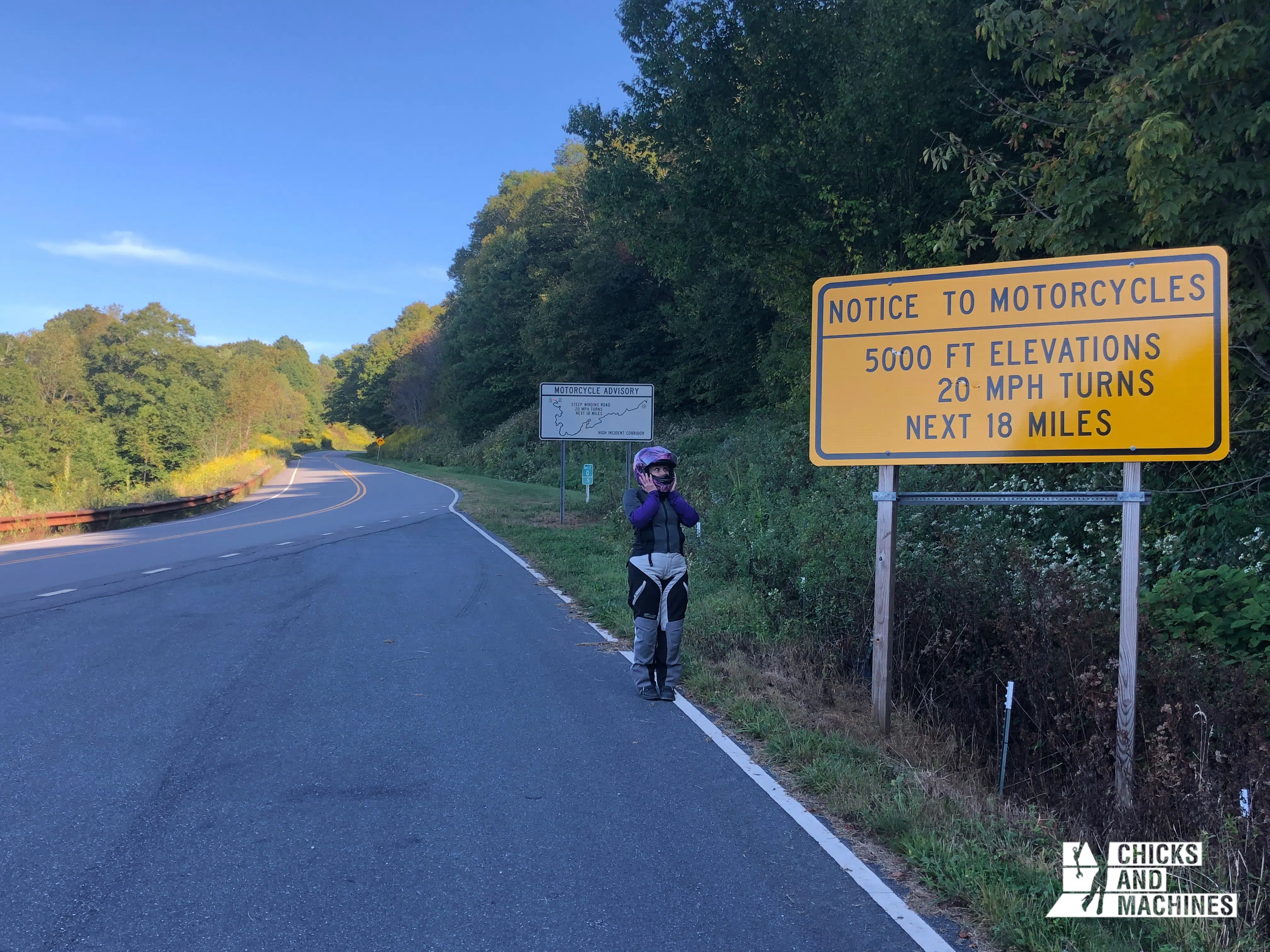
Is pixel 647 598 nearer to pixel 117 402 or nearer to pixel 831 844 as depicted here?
pixel 831 844

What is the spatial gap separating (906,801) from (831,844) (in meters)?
0.61

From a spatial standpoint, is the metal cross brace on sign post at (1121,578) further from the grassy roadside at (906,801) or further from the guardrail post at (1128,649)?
the grassy roadside at (906,801)

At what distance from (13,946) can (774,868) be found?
116 inches

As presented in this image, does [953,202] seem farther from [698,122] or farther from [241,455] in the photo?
[241,455]

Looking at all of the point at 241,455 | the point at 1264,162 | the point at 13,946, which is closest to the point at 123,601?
the point at 13,946

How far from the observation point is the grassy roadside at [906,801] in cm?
343

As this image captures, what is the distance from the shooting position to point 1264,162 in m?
7.68

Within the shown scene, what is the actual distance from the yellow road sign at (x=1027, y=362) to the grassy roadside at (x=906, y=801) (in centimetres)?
184

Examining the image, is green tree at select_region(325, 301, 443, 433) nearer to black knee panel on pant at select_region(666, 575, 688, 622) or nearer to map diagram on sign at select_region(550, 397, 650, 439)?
map diagram on sign at select_region(550, 397, 650, 439)

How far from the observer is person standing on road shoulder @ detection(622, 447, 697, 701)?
23.0 feet

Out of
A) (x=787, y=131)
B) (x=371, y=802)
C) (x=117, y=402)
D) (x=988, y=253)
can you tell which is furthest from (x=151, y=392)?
(x=371, y=802)

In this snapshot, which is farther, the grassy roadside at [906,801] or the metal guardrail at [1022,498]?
the metal guardrail at [1022,498]

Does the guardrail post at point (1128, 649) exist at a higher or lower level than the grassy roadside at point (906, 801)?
higher

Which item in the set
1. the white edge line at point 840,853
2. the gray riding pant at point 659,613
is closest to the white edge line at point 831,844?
the white edge line at point 840,853
